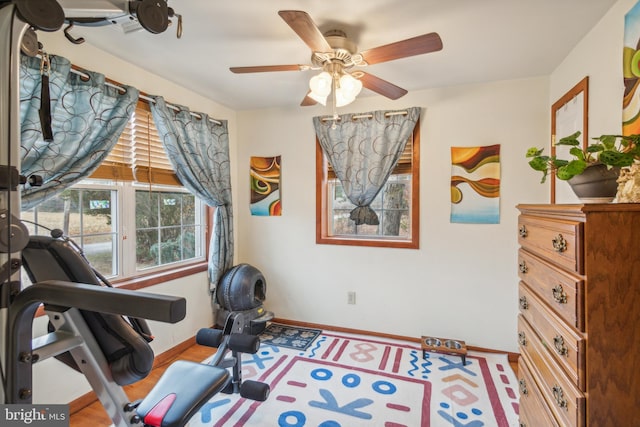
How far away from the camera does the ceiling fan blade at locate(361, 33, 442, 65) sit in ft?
4.85

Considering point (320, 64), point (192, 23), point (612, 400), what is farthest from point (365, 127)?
point (612, 400)

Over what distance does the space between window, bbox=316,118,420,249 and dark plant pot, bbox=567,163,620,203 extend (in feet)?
5.83

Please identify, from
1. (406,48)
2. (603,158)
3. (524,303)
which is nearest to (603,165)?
(603,158)

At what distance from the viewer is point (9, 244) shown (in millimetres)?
757

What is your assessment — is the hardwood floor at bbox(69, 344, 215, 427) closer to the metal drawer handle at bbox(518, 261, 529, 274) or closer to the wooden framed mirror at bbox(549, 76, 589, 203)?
the metal drawer handle at bbox(518, 261, 529, 274)

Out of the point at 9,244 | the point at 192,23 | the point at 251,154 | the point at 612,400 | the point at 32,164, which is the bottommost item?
the point at 612,400

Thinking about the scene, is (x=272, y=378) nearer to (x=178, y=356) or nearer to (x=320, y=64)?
(x=178, y=356)

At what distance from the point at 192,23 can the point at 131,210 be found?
145 cm

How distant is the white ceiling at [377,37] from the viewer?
5.37 feet

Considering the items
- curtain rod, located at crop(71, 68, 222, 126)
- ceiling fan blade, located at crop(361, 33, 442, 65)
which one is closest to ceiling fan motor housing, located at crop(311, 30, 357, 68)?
ceiling fan blade, located at crop(361, 33, 442, 65)

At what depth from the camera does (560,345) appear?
3.51 ft

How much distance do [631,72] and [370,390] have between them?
233 cm
